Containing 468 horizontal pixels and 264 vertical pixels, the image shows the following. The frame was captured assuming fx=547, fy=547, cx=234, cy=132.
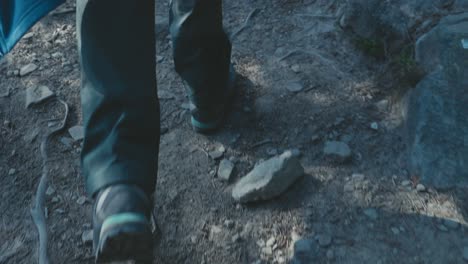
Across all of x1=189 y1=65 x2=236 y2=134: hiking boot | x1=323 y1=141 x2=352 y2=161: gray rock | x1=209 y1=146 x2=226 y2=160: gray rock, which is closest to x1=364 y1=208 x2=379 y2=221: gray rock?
x1=323 y1=141 x2=352 y2=161: gray rock

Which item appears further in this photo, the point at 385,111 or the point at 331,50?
the point at 331,50

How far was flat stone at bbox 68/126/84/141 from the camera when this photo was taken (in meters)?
2.50

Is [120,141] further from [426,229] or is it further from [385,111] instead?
[385,111]

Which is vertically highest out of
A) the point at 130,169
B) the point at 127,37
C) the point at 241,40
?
the point at 127,37

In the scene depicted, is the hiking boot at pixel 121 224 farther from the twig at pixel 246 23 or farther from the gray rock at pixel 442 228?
the twig at pixel 246 23

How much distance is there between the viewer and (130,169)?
144 centimetres

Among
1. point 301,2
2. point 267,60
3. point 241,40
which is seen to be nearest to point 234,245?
point 267,60

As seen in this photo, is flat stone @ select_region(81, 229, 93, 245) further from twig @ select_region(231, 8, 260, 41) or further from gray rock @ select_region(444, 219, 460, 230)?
twig @ select_region(231, 8, 260, 41)

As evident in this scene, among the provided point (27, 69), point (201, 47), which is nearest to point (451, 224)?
point (201, 47)

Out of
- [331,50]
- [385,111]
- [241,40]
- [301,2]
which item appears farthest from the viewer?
[301,2]

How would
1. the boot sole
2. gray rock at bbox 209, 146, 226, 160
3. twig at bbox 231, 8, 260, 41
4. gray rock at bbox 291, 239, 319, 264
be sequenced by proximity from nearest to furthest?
the boot sole, gray rock at bbox 291, 239, 319, 264, gray rock at bbox 209, 146, 226, 160, twig at bbox 231, 8, 260, 41

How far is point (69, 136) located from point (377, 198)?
139 cm

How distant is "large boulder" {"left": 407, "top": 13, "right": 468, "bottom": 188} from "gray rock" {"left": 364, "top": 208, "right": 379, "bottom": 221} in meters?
0.26

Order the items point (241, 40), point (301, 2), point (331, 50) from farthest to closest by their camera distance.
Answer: point (301, 2) → point (241, 40) → point (331, 50)
